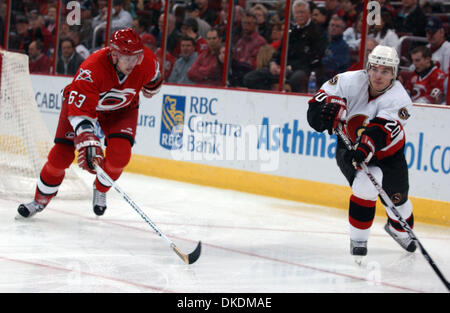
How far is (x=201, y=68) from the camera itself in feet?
20.9

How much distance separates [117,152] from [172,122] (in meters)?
2.54

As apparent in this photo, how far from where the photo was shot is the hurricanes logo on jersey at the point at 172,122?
20.9ft

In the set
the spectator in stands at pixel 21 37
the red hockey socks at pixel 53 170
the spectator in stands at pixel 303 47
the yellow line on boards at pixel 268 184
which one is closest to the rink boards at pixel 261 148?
→ the yellow line on boards at pixel 268 184

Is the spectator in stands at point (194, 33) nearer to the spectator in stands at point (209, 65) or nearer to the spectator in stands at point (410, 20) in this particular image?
the spectator in stands at point (209, 65)

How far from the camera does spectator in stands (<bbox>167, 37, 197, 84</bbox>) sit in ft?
21.1

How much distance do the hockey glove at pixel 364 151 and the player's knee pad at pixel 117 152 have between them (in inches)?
48.6

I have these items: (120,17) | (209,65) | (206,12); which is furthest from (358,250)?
(120,17)

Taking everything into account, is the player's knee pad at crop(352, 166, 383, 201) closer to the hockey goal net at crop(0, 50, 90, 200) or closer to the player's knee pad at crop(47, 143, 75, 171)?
the player's knee pad at crop(47, 143, 75, 171)

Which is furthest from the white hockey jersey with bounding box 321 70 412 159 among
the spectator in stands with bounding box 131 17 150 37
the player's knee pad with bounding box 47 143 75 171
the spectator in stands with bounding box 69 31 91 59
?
the spectator in stands with bounding box 69 31 91 59

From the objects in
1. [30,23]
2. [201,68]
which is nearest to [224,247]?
[201,68]

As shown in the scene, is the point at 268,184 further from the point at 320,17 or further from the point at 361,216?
the point at 361,216

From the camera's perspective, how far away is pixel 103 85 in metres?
3.74
